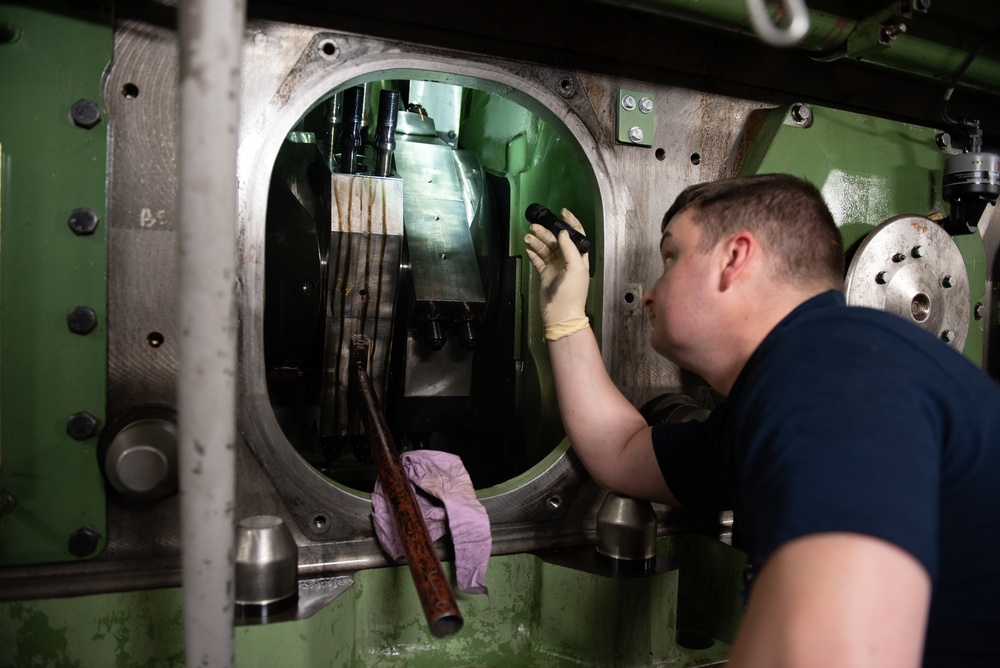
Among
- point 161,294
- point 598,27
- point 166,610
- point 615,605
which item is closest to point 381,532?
point 166,610

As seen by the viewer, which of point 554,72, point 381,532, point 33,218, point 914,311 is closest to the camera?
point 33,218

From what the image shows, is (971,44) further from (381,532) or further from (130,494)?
(130,494)

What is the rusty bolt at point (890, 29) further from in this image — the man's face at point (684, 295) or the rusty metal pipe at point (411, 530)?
the rusty metal pipe at point (411, 530)

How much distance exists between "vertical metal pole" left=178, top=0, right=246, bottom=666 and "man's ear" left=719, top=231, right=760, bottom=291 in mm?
773

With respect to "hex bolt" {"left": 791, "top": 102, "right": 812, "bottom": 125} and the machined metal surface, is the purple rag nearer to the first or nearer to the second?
the machined metal surface

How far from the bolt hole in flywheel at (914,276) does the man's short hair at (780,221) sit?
1.97 feet

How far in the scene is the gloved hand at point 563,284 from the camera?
155 centimetres

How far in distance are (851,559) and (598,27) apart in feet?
4.35

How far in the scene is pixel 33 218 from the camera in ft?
3.80

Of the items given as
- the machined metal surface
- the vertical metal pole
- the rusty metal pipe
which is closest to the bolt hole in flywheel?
the machined metal surface

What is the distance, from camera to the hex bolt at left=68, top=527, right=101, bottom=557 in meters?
1.19

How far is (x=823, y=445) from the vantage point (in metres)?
0.71

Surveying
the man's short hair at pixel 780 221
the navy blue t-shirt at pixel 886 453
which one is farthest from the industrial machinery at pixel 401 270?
the navy blue t-shirt at pixel 886 453

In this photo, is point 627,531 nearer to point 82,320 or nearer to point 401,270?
point 401,270
